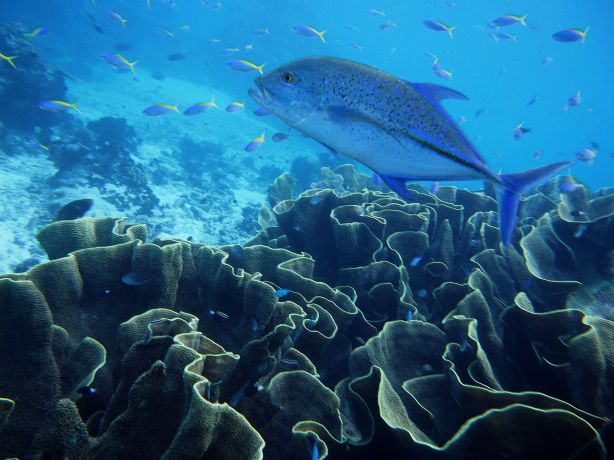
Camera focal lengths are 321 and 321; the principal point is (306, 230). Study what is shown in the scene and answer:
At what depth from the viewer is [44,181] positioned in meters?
11.2

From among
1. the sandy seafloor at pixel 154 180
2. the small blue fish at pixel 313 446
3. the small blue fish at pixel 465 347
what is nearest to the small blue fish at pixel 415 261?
the small blue fish at pixel 465 347

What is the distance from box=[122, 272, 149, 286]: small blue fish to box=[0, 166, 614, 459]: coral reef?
1.3 inches

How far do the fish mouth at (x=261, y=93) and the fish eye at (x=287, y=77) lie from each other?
0.11m

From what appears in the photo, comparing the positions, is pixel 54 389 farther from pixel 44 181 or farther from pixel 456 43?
pixel 456 43

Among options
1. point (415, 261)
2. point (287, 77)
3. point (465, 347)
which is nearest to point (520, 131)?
point (415, 261)

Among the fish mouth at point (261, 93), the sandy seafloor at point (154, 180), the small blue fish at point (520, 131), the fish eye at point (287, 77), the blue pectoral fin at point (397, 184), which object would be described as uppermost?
the small blue fish at point (520, 131)

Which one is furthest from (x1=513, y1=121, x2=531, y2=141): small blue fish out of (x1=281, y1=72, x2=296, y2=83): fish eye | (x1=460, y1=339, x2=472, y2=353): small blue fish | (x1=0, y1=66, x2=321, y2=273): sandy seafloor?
(x1=281, y1=72, x2=296, y2=83): fish eye

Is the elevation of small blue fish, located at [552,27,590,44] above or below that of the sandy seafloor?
above

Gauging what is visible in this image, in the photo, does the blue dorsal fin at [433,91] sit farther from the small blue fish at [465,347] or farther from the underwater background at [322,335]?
the small blue fish at [465,347]

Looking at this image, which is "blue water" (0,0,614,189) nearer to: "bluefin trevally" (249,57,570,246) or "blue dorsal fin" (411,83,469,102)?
"blue dorsal fin" (411,83,469,102)

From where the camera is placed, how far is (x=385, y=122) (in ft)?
5.80

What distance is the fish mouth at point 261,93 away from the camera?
1894 mm

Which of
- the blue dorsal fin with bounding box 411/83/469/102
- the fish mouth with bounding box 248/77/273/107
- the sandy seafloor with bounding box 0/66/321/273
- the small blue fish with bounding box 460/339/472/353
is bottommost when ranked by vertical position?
the sandy seafloor with bounding box 0/66/321/273

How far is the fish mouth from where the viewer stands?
1.89 m
